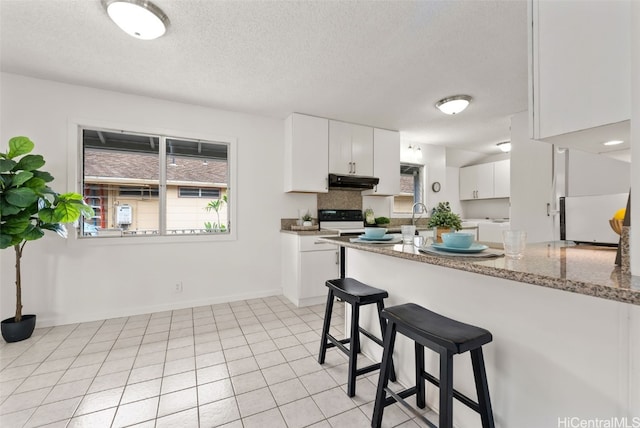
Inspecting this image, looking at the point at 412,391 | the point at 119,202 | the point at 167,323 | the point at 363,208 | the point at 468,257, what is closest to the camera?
the point at 468,257

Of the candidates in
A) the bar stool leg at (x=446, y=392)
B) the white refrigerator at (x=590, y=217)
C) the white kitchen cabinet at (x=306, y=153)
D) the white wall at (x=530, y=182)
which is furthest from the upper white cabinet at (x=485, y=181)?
the bar stool leg at (x=446, y=392)

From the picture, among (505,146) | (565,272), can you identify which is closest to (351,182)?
(565,272)

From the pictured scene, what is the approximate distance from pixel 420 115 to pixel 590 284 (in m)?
3.37

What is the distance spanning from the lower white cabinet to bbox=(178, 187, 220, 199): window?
1128mm

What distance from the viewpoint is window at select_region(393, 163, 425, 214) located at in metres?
5.07

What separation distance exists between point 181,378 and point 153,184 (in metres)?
2.26

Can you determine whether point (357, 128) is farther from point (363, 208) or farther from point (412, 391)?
point (412, 391)

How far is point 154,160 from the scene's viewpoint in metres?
3.21

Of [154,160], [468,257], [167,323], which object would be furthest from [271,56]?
[167,323]

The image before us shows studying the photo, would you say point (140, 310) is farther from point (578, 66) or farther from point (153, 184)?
point (578, 66)

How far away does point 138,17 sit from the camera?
1.73 meters

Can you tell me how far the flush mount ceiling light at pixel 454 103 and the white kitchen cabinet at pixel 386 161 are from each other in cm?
118

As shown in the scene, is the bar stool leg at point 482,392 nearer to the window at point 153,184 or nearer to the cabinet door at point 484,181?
the window at point 153,184

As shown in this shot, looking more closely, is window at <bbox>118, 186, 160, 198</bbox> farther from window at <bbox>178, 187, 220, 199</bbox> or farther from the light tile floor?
the light tile floor
